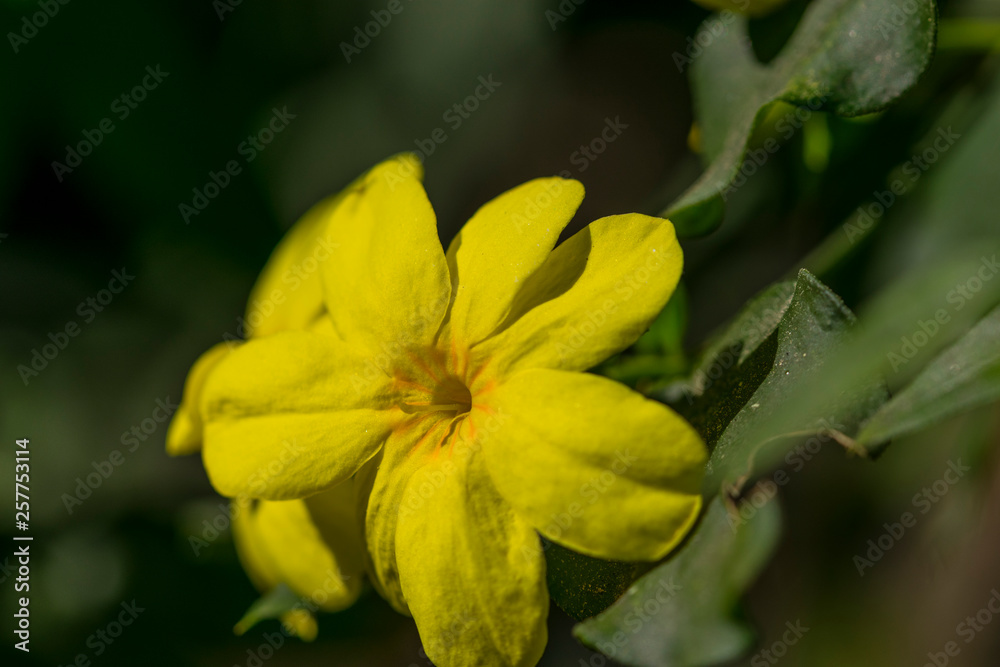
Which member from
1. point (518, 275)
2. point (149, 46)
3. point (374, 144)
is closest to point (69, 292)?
point (149, 46)

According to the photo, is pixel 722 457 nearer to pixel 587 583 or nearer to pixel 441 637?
pixel 587 583

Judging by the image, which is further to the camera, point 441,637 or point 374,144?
point 374,144
